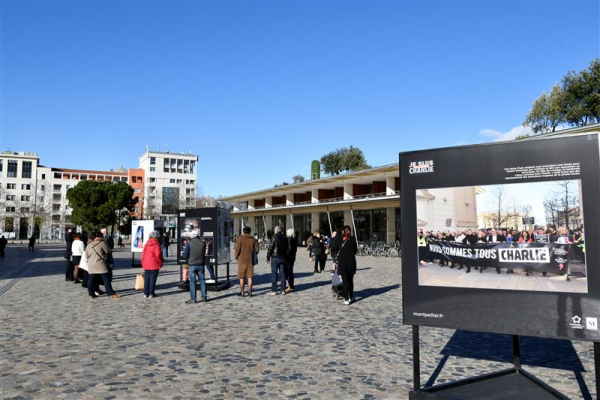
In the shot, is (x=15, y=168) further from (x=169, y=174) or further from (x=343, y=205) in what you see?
(x=343, y=205)

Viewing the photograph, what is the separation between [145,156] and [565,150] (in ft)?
335

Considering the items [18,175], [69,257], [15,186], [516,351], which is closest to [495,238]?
[516,351]

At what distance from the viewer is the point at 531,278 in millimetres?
3436

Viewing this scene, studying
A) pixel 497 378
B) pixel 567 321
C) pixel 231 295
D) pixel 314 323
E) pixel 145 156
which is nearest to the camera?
pixel 567 321

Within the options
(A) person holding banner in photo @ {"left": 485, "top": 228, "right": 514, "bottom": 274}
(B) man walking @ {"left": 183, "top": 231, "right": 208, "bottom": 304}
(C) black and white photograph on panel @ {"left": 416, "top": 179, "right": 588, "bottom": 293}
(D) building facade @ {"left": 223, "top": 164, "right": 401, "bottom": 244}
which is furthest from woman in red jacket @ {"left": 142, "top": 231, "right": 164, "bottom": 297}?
(D) building facade @ {"left": 223, "top": 164, "right": 401, "bottom": 244}

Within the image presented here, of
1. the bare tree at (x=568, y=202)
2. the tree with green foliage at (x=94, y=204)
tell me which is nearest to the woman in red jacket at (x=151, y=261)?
the bare tree at (x=568, y=202)

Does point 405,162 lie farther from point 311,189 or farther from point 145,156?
point 145,156

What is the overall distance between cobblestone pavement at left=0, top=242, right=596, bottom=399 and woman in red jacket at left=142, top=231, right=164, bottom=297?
1.12m

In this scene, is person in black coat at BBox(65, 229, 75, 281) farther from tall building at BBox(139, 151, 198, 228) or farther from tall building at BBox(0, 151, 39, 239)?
tall building at BBox(0, 151, 39, 239)

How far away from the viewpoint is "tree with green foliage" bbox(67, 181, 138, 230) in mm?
56000

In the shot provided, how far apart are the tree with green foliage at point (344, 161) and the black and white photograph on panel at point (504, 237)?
193 feet

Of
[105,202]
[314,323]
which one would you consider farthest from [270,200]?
[314,323]

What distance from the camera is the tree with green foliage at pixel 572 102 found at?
3712 cm

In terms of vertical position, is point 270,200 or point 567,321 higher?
point 270,200
